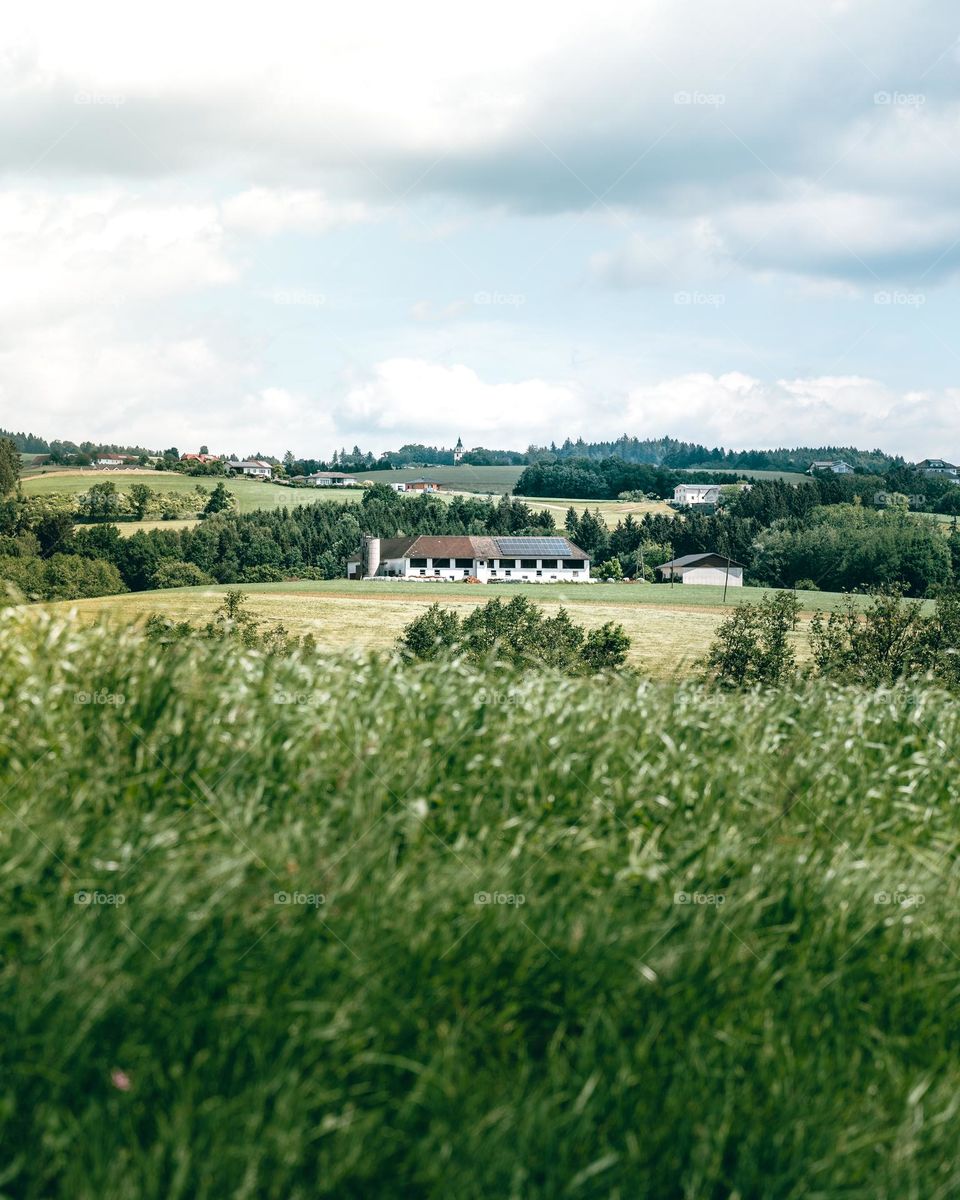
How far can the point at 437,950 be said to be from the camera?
4.54 m

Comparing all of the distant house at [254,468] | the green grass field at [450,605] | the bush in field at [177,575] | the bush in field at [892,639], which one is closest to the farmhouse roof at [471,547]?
the green grass field at [450,605]

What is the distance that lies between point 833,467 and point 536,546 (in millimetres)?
68581

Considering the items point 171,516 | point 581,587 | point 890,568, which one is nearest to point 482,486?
point 171,516

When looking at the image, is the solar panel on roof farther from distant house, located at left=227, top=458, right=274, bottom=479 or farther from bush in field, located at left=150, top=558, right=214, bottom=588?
distant house, located at left=227, top=458, right=274, bottom=479

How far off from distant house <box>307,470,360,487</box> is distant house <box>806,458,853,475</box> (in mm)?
75570

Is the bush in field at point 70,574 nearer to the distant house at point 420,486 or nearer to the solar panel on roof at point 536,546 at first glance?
the solar panel on roof at point 536,546

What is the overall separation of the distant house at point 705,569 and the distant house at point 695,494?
2780 cm

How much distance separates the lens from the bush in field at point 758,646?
48625 mm

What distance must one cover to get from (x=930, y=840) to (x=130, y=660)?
4.74 m

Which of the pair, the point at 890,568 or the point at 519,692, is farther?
the point at 890,568

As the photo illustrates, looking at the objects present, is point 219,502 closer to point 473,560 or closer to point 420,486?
point 473,560

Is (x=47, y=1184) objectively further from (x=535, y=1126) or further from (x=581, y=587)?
(x=581, y=587)

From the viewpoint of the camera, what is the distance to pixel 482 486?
188 m

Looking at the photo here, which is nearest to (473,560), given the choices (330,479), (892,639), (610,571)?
(610,571)
